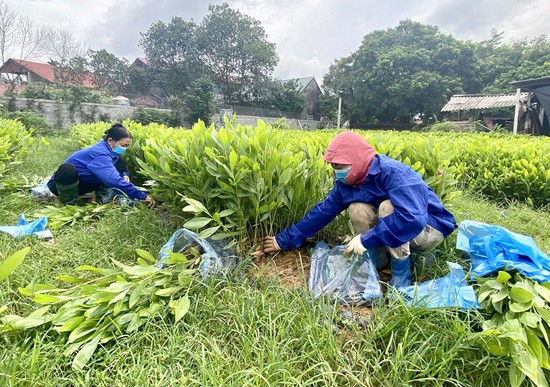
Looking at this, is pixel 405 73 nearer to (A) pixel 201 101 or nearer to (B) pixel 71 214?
(A) pixel 201 101

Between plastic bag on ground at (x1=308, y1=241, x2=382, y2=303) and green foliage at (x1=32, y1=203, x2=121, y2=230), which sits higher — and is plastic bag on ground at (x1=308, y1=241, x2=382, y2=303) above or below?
below

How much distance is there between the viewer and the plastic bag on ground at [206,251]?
5.92ft

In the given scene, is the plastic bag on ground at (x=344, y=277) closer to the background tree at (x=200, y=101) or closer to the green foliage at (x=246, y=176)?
Answer: the green foliage at (x=246, y=176)

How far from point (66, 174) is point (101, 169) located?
1.30 ft

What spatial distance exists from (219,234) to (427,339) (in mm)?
1186

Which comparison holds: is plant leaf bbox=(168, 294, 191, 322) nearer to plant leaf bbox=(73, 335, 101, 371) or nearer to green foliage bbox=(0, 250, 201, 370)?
green foliage bbox=(0, 250, 201, 370)

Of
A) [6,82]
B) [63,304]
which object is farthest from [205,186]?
[6,82]

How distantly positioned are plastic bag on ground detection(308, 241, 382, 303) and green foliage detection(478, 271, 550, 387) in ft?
1.64

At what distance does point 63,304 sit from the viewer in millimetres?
1615

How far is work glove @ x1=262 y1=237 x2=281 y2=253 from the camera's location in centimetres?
209

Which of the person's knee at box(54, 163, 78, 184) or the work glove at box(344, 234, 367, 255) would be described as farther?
the person's knee at box(54, 163, 78, 184)

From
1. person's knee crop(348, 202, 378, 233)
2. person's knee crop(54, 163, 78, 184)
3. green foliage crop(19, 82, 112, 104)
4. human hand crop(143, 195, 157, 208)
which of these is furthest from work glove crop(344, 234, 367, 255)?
green foliage crop(19, 82, 112, 104)

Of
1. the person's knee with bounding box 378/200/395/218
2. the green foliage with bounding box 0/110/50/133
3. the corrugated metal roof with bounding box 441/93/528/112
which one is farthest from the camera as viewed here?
the corrugated metal roof with bounding box 441/93/528/112

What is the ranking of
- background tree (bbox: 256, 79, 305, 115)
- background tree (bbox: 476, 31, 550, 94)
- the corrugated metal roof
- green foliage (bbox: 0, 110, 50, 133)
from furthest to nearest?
background tree (bbox: 256, 79, 305, 115) < background tree (bbox: 476, 31, 550, 94) < the corrugated metal roof < green foliage (bbox: 0, 110, 50, 133)
